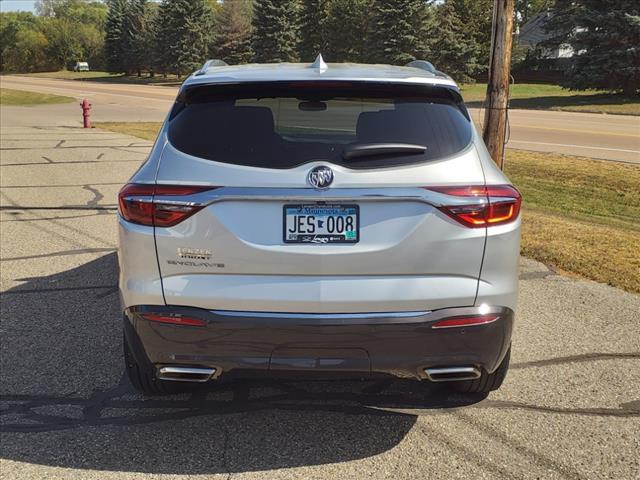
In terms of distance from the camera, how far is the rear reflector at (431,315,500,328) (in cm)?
292

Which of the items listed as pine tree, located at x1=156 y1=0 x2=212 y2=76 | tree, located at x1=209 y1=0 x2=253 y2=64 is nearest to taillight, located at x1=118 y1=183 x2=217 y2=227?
tree, located at x1=209 y1=0 x2=253 y2=64

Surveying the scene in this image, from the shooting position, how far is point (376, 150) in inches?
116

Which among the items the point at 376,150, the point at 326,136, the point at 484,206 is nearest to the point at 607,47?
the point at 326,136

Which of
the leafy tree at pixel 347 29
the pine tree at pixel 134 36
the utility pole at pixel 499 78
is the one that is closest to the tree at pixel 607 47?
the leafy tree at pixel 347 29

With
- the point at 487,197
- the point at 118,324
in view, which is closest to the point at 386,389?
the point at 487,197

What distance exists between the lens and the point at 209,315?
9.55 feet

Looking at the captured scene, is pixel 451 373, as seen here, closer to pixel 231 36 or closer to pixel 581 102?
pixel 581 102

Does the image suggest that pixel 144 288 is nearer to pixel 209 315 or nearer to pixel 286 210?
pixel 209 315

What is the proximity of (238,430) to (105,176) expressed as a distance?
9.70 meters

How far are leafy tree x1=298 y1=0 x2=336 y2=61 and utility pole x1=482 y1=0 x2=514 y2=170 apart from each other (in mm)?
48399

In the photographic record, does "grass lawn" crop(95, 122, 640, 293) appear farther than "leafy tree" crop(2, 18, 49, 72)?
No

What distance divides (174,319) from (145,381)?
75cm

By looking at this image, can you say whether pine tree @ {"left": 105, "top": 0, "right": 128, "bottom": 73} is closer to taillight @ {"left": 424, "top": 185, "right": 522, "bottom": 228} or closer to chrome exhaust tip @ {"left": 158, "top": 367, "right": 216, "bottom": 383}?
chrome exhaust tip @ {"left": 158, "top": 367, "right": 216, "bottom": 383}

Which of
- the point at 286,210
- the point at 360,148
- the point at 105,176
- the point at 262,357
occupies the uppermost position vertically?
the point at 360,148
